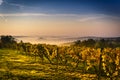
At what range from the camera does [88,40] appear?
185 m

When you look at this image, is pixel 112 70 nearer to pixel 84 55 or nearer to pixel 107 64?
pixel 107 64

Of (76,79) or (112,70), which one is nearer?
(112,70)

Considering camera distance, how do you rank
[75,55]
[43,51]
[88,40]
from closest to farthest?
1. [75,55]
2. [43,51]
3. [88,40]

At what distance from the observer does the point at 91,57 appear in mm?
71438

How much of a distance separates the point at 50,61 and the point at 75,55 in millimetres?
17583

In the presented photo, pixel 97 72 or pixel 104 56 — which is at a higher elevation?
pixel 104 56

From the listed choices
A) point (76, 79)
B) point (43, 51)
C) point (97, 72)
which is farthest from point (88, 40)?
point (76, 79)

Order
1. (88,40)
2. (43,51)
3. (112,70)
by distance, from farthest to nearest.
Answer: (88,40) < (43,51) < (112,70)

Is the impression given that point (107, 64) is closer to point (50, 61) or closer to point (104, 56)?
point (104, 56)

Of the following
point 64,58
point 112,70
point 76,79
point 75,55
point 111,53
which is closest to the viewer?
point 112,70

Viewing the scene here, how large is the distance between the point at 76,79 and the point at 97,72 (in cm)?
1489

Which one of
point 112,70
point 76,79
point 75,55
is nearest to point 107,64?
point 112,70

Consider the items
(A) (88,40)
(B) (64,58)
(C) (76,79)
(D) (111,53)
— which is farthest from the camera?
(A) (88,40)

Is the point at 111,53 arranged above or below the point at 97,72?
above
